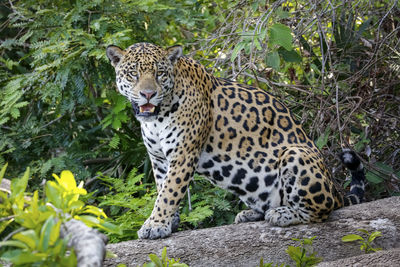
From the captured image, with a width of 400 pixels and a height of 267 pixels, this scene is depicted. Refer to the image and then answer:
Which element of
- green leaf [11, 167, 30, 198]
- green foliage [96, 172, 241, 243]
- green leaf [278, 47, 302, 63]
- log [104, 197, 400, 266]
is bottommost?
green foliage [96, 172, 241, 243]

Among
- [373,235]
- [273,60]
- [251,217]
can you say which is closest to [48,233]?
[373,235]

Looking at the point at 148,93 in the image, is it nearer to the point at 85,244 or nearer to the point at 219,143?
the point at 219,143

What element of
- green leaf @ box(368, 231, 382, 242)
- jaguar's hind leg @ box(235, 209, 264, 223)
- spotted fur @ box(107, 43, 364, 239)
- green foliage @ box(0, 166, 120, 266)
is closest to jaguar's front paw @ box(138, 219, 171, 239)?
spotted fur @ box(107, 43, 364, 239)

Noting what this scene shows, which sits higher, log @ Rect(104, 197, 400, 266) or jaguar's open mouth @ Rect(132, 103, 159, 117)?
jaguar's open mouth @ Rect(132, 103, 159, 117)

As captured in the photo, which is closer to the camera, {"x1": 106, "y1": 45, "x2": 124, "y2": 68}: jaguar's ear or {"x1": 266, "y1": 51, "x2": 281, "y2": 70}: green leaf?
{"x1": 106, "y1": 45, "x2": 124, "y2": 68}: jaguar's ear

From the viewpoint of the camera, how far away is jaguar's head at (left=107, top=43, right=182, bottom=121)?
5.84 meters

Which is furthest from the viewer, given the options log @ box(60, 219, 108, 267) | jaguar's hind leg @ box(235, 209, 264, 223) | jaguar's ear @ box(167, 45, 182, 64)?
jaguar's hind leg @ box(235, 209, 264, 223)

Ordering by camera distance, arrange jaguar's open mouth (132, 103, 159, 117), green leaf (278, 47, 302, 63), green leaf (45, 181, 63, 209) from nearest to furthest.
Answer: green leaf (45, 181, 63, 209) → jaguar's open mouth (132, 103, 159, 117) → green leaf (278, 47, 302, 63)

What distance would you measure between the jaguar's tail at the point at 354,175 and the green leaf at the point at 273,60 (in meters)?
1.25

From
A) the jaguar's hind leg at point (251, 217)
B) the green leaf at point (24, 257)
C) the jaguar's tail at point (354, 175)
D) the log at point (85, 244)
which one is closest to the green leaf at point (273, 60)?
the jaguar's tail at point (354, 175)

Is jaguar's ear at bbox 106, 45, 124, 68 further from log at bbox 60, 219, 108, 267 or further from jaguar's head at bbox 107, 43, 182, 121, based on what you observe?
log at bbox 60, 219, 108, 267

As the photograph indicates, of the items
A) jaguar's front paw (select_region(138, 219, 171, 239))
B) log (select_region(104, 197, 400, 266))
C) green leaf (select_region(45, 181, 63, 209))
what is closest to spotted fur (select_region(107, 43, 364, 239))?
jaguar's front paw (select_region(138, 219, 171, 239))

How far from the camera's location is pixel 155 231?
5.77 metres

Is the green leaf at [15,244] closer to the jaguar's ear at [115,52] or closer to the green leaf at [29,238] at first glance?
the green leaf at [29,238]
